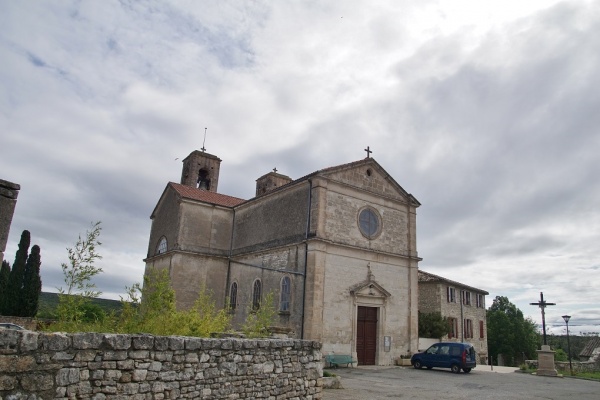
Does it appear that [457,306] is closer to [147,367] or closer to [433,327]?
[433,327]

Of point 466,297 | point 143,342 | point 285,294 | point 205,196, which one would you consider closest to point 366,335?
point 285,294

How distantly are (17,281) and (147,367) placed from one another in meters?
28.6

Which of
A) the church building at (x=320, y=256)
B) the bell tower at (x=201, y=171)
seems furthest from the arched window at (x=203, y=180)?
the church building at (x=320, y=256)

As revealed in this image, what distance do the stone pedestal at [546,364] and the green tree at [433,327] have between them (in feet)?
27.5

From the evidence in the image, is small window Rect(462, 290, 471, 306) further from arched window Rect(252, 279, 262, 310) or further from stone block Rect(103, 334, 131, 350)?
stone block Rect(103, 334, 131, 350)

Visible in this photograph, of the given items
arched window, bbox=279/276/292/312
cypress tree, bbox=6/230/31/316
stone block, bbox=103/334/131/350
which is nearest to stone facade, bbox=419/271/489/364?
arched window, bbox=279/276/292/312

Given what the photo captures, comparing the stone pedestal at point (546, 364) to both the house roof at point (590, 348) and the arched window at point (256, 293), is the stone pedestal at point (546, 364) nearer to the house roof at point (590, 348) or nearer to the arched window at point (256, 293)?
the arched window at point (256, 293)

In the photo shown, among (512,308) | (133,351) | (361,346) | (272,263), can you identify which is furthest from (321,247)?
(512,308)

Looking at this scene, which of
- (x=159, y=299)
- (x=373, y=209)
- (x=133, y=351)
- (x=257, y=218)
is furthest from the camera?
(x=257, y=218)

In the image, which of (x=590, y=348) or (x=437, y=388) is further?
(x=590, y=348)

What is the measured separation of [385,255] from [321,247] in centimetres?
402

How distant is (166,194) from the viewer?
27609mm

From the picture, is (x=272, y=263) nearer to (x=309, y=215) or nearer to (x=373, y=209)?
(x=309, y=215)

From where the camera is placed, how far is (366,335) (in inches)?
781
